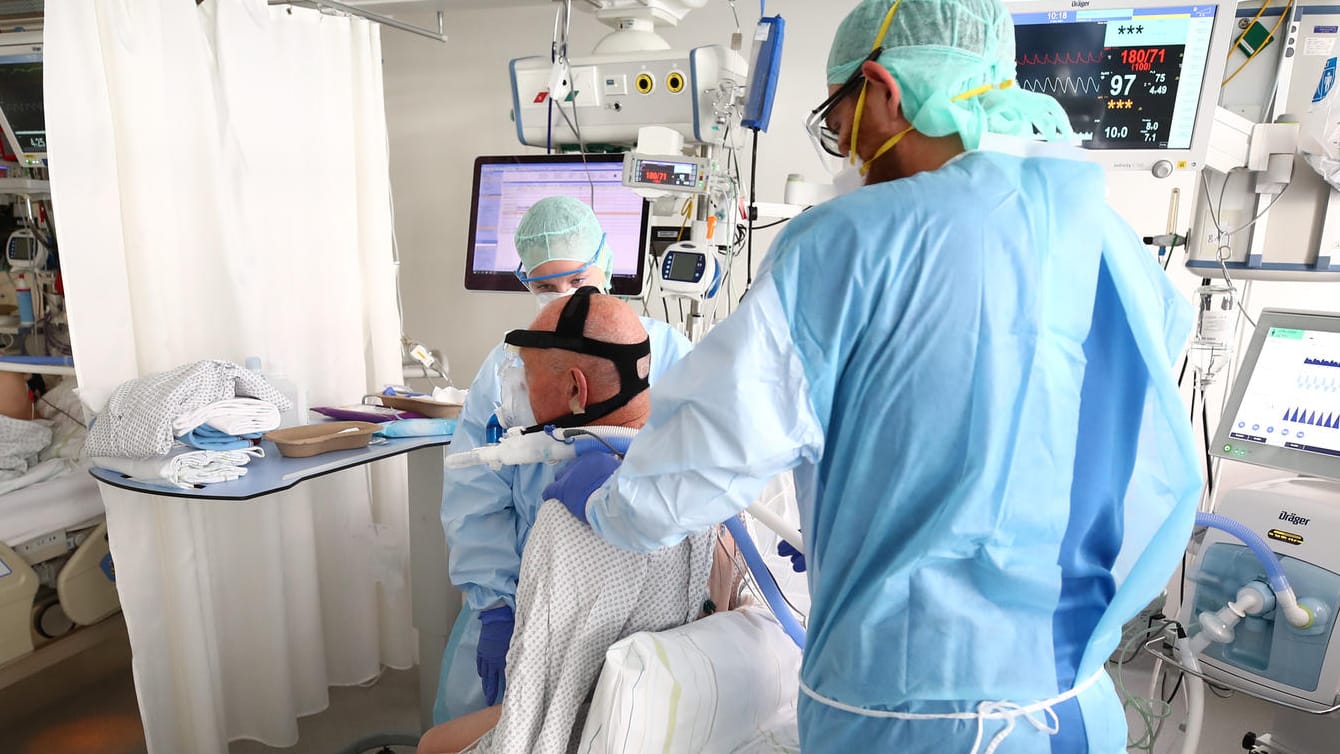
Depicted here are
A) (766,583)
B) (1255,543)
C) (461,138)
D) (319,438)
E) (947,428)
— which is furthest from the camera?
(461,138)

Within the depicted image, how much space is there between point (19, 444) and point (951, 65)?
2.79 metres

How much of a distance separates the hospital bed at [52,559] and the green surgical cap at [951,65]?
8.01 feet

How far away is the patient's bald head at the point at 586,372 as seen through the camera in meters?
1.31

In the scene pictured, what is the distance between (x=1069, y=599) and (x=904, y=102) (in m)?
0.61

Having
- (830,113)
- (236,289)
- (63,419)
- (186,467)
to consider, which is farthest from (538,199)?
(63,419)

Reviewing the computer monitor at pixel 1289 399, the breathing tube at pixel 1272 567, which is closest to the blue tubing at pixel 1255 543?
the breathing tube at pixel 1272 567

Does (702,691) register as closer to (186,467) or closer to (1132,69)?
(186,467)

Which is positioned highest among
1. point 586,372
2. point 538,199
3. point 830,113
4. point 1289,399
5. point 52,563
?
point 830,113

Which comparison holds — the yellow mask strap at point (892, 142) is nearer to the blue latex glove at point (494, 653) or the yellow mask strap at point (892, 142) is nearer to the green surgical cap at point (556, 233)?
the green surgical cap at point (556, 233)

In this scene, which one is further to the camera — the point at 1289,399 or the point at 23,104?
the point at 23,104

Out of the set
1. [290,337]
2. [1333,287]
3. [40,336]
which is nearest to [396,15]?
[290,337]

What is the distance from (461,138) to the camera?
342 cm

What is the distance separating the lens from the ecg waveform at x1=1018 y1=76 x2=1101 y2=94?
1946 millimetres

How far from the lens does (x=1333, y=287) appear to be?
2.59 m
